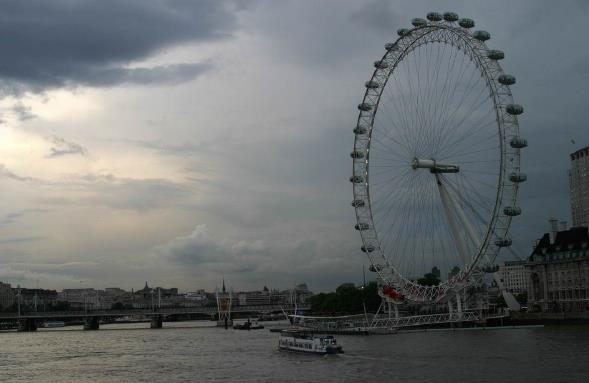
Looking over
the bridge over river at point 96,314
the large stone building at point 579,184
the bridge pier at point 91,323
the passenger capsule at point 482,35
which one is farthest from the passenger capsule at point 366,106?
the large stone building at point 579,184

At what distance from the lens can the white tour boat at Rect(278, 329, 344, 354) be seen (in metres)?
54.5

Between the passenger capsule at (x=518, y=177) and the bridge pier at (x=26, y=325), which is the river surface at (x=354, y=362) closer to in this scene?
the passenger capsule at (x=518, y=177)

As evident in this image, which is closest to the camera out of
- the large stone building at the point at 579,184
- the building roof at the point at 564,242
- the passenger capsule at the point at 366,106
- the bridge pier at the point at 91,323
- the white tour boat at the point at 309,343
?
the white tour boat at the point at 309,343

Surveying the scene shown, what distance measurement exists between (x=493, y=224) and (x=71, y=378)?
35132mm

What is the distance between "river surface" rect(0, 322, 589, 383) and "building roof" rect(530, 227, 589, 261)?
2671 centimetres

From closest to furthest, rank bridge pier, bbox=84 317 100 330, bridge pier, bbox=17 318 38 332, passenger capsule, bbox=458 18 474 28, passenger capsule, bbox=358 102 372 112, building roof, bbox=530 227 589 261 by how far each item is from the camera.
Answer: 1. passenger capsule, bbox=458 18 474 28
2. passenger capsule, bbox=358 102 372 112
3. building roof, bbox=530 227 589 261
4. bridge pier, bbox=84 317 100 330
5. bridge pier, bbox=17 318 38 332

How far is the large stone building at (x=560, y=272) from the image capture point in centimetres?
8819

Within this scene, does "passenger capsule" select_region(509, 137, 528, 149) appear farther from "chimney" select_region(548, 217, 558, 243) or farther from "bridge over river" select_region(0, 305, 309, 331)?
"bridge over river" select_region(0, 305, 309, 331)

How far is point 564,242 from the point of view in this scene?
92938mm

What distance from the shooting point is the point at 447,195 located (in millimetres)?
68875

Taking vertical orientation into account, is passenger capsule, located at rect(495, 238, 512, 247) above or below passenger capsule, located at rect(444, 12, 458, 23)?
below

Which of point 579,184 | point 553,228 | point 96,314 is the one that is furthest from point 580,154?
point 96,314

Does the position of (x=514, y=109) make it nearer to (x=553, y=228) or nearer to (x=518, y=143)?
(x=518, y=143)

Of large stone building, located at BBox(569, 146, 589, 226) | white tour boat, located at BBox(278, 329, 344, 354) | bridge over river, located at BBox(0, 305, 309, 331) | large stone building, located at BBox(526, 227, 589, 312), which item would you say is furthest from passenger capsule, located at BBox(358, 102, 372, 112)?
large stone building, located at BBox(569, 146, 589, 226)
